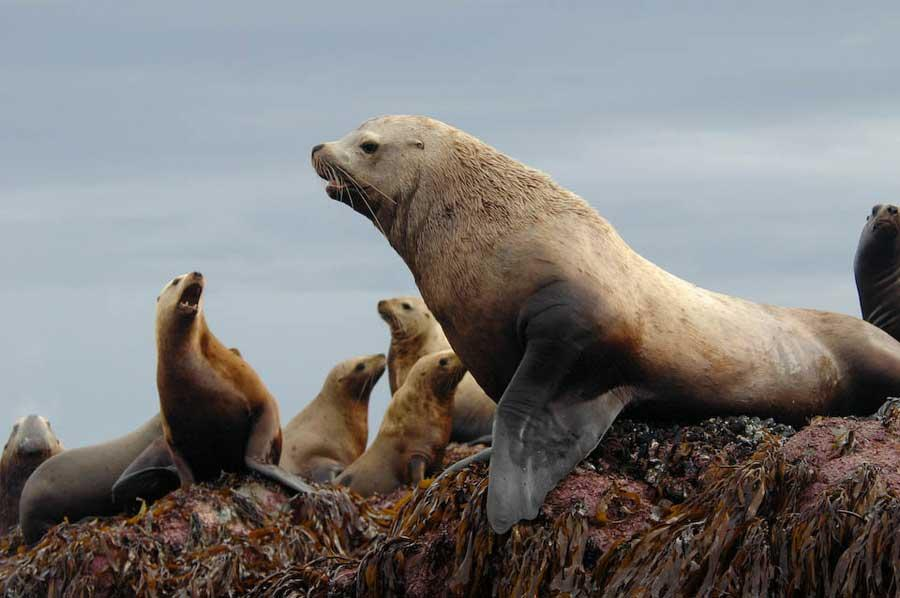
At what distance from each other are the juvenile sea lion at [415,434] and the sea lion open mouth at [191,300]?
2.54 m

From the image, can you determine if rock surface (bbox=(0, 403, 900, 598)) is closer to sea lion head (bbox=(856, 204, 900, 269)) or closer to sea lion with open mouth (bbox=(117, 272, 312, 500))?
sea lion head (bbox=(856, 204, 900, 269))

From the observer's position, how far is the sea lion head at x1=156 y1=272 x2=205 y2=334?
40.9 ft

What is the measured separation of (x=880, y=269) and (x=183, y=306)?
5263mm

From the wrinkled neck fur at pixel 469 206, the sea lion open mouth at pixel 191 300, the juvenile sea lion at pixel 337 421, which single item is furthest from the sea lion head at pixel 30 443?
the wrinkled neck fur at pixel 469 206

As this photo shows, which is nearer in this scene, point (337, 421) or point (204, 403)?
point (204, 403)

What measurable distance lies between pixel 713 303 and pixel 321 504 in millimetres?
3839

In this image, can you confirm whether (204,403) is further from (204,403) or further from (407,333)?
(407,333)

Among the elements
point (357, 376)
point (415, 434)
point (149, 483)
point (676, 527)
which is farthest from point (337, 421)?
point (676, 527)

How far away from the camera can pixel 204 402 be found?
1231 cm

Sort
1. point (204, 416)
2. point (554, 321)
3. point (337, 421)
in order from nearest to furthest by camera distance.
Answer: point (554, 321), point (204, 416), point (337, 421)

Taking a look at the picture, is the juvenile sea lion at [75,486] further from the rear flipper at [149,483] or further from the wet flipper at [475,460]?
the wet flipper at [475,460]

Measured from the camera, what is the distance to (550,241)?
8141 millimetres

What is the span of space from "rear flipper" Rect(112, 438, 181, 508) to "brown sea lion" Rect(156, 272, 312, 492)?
634 mm

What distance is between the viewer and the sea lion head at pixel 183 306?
40.9 feet
